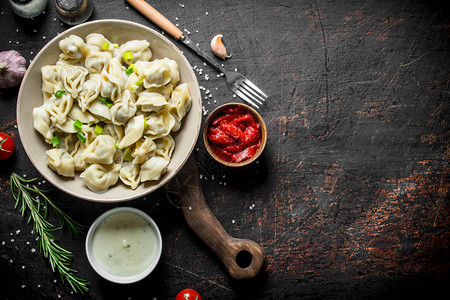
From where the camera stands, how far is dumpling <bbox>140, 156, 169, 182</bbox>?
3129 mm

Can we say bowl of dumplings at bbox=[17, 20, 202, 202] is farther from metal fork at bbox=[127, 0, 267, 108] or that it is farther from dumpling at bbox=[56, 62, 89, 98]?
metal fork at bbox=[127, 0, 267, 108]

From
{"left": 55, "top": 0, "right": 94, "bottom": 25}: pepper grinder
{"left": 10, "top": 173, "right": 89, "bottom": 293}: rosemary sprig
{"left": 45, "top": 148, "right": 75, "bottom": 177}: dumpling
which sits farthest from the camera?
{"left": 10, "top": 173, "right": 89, "bottom": 293}: rosemary sprig

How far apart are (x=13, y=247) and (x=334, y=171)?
3257 millimetres

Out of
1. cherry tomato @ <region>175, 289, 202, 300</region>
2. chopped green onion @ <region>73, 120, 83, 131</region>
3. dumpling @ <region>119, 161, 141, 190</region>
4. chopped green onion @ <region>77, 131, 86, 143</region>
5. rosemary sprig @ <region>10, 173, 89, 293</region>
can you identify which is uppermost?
chopped green onion @ <region>73, 120, 83, 131</region>

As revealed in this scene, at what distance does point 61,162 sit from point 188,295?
166cm

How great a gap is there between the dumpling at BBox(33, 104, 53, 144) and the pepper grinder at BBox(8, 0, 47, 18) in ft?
3.55

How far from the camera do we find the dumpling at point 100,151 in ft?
10.1

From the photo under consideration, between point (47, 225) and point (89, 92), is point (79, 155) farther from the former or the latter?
point (47, 225)

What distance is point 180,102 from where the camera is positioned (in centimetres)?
316

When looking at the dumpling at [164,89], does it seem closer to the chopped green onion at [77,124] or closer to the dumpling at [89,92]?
the dumpling at [89,92]

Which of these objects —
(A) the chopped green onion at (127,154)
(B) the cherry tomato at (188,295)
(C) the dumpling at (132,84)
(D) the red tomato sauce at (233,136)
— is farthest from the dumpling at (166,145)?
(B) the cherry tomato at (188,295)

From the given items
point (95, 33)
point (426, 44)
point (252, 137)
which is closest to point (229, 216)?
point (252, 137)

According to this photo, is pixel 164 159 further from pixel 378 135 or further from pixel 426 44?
pixel 426 44

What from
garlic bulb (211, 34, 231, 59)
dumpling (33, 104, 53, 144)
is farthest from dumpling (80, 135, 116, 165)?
garlic bulb (211, 34, 231, 59)
